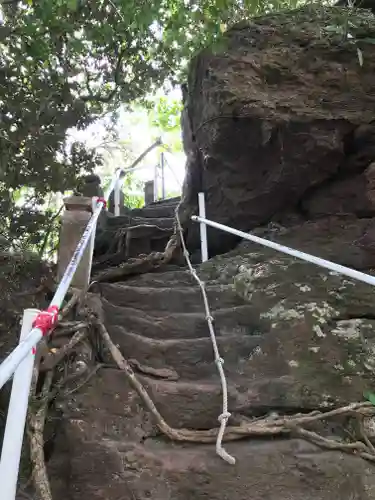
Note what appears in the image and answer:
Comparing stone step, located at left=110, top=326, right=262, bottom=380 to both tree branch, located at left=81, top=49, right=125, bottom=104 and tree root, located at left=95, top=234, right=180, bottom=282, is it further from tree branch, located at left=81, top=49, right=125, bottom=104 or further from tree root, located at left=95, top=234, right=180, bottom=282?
tree branch, located at left=81, top=49, right=125, bottom=104

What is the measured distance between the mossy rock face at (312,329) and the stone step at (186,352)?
0.12m

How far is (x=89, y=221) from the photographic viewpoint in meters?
3.02

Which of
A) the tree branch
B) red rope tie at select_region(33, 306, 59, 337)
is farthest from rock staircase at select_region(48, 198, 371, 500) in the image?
the tree branch

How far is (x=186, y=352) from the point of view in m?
2.72

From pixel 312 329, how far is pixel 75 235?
1.62m

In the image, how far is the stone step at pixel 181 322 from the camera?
9.61 feet

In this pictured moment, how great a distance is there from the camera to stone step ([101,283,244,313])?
127 inches

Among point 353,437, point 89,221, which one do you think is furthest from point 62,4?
point 353,437

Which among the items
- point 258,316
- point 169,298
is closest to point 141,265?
point 169,298

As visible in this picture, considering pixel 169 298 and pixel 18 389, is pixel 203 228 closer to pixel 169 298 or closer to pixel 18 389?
pixel 169 298

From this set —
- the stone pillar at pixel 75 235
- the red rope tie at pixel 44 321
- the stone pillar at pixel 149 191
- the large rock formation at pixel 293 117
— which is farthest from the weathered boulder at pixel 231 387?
the stone pillar at pixel 149 191

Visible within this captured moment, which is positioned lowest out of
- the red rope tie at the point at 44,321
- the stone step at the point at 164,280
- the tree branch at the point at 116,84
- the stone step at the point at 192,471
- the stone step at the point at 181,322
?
the stone step at the point at 192,471

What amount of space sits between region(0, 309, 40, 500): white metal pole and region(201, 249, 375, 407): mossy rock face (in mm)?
1399

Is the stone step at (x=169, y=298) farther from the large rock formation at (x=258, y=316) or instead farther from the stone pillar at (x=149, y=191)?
the stone pillar at (x=149, y=191)
